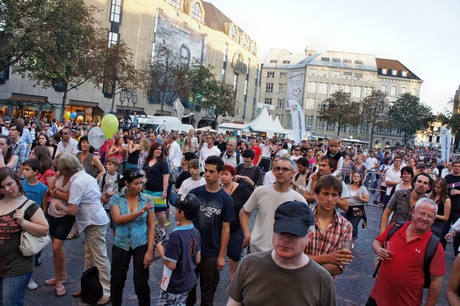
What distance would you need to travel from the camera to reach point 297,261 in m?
1.96

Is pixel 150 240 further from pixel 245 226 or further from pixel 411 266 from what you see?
pixel 411 266

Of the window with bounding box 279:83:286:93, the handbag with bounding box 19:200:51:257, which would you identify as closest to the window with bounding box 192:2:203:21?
the window with bounding box 279:83:286:93

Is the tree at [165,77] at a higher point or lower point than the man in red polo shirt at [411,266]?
higher

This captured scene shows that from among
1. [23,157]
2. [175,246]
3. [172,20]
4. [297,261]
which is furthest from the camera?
[172,20]

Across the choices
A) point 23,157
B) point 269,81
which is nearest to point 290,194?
point 23,157

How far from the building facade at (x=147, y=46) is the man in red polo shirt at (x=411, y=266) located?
105ft

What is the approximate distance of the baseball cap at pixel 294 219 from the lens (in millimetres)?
1930

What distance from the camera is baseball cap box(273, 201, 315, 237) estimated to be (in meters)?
1.93

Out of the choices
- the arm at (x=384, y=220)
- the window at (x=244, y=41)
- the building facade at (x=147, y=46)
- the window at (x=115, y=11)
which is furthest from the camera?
the window at (x=244, y=41)

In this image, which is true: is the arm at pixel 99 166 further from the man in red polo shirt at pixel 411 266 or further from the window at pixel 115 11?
the window at pixel 115 11

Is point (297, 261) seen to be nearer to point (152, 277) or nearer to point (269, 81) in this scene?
point (152, 277)

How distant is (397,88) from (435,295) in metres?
95.0

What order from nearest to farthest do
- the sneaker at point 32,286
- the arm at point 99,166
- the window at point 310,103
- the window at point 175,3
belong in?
the sneaker at point 32,286 → the arm at point 99,166 → the window at point 175,3 → the window at point 310,103

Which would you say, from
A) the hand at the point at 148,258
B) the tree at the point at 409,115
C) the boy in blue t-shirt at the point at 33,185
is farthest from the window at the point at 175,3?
the hand at the point at 148,258
